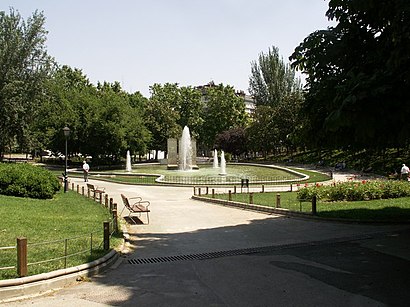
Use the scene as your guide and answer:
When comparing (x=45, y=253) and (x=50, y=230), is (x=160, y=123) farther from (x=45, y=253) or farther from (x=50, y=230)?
(x=45, y=253)

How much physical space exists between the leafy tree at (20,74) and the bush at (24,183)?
22.9 meters

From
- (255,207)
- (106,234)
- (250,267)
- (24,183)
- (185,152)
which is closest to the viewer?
(250,267)

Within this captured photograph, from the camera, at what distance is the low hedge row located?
2012 cm

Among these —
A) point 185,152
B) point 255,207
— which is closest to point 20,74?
point 185,152

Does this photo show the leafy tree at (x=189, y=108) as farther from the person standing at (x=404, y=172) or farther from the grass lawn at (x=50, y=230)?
the grass lawn at (x=50, y=230)

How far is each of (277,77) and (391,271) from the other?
249 ft

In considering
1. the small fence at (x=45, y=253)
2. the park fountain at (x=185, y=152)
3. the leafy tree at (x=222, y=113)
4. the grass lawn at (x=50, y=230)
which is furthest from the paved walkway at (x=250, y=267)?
the leafy tree at (x=222, y=113)

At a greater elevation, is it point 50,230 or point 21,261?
point 21,261

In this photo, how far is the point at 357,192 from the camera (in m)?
20.1

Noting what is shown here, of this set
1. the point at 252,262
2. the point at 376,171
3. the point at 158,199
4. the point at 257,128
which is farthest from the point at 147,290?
the point at 257,128

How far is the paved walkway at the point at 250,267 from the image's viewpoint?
6.40 meters

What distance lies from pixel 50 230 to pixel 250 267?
5922mm

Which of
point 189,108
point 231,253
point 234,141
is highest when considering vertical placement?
point 189,108

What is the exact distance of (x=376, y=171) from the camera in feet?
134
